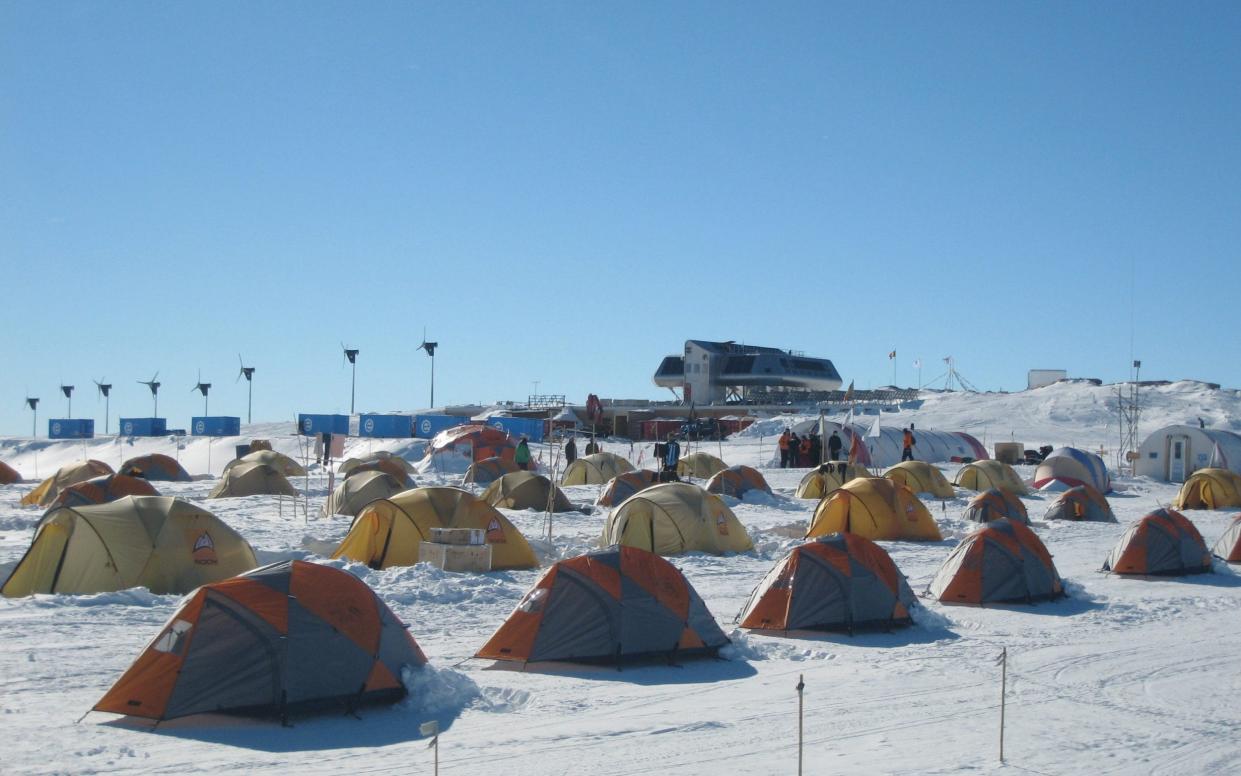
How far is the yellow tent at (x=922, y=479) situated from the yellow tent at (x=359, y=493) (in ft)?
50.1

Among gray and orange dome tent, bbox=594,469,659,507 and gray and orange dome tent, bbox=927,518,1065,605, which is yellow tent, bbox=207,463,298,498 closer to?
gray and orange dome tent, bbox=594,469,659,507

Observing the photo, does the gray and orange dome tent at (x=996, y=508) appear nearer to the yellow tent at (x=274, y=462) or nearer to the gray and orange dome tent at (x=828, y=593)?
the gray and orange dome tent at (x=828, y=593)

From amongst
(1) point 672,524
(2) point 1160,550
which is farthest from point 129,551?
(2) point 1160,550

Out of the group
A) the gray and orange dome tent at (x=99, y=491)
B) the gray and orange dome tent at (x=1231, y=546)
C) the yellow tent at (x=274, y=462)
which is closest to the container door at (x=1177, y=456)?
the gray and orange dome tent at (x=1231, y=546)

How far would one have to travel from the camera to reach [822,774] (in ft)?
30.3

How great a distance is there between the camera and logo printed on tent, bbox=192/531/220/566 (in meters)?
17.2

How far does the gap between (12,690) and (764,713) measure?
22.0ft

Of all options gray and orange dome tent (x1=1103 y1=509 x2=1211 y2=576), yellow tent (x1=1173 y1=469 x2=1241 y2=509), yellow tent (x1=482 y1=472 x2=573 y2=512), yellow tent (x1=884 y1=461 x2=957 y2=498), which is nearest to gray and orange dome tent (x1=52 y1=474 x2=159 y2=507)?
yellow tent (x1=482 y1=472 x2=573 y2=512)

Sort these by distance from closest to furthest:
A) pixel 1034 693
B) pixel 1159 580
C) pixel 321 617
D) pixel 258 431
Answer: pixel 321 617, pixel 1034 693, pixel 1159 580, pixel 258 431

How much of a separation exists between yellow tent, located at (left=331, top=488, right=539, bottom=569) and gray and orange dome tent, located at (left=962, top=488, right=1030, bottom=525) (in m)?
12.8

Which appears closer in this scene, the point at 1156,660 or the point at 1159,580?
the point at 1156,660

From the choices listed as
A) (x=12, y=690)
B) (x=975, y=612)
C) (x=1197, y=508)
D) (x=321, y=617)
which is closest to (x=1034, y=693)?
(x=975, y=612)

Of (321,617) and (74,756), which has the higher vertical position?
(321,617)

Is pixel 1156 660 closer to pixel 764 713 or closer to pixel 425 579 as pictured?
pixel 764 713
